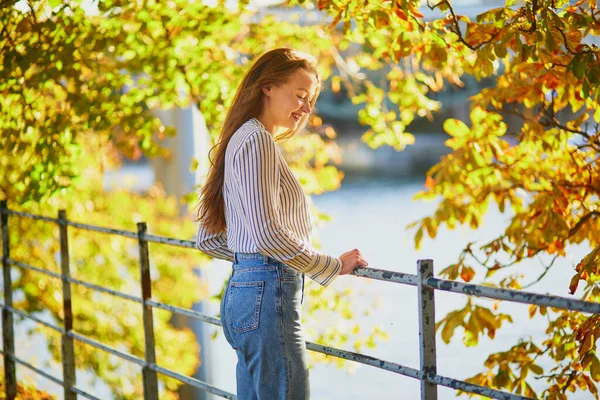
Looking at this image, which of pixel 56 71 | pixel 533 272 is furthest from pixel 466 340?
pixel 533 272

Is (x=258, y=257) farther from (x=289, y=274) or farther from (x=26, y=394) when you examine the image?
(x=26, y=394)

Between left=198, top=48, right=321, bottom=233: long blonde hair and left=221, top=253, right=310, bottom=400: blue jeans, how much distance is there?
24cm

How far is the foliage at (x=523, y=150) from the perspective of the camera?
2.56m

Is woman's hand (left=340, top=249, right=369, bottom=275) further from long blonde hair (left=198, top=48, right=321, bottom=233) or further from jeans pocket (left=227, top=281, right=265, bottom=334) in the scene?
long blonde hair (left=198, top=48, right=321, bottom=233)

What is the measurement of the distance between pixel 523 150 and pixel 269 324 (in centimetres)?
205

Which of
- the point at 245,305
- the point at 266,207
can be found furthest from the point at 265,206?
the point at 245,305

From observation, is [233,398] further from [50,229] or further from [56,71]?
[50,229]

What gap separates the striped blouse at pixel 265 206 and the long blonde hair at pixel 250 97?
0.07m

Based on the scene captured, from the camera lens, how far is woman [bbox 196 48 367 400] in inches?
80.7

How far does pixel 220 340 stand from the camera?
12.3 meters

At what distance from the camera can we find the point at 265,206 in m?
2.04

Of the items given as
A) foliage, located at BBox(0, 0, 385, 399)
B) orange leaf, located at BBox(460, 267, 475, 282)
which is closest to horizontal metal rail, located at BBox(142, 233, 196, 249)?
foliage, located at BBox(0, 0, 385, 399)

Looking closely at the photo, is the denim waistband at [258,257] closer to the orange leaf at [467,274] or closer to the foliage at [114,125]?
the orange leaf at [467,274]

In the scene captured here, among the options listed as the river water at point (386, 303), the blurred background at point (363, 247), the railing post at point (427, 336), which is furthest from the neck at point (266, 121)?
the river water at point (386, 303)
